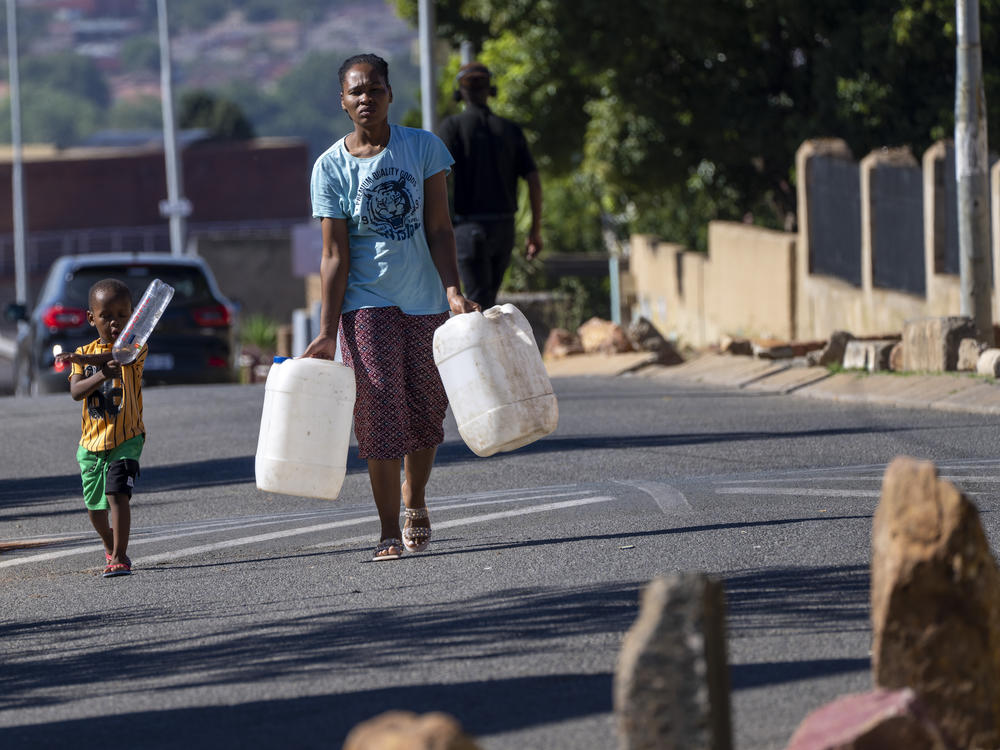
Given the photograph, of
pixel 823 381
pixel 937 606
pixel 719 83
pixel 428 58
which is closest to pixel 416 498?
pixel 937 606

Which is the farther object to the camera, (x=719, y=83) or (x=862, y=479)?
(x=719, y=83)

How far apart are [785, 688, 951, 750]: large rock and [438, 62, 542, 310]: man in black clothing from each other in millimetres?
6641

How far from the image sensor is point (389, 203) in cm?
679

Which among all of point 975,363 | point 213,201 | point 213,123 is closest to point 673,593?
point 975,363

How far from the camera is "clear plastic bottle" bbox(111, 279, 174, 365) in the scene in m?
7.04

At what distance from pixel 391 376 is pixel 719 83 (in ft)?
55.6

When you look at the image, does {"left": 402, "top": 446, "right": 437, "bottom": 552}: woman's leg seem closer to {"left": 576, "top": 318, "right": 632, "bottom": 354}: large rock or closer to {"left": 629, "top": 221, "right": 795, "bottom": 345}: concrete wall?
{"left": 576, "top": 318, "right": 632, "bottom": 354}: large rock

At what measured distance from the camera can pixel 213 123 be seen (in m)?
111

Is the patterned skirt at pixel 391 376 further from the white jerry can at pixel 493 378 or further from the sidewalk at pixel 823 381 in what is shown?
the sidewalk at pixel 823 381

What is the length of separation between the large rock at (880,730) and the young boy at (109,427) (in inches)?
152

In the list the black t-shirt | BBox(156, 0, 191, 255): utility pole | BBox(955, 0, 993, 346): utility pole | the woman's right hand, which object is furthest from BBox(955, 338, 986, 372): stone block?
BBox(156, 0, 191, 255): utility pole

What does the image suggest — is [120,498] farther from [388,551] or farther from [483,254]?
[483,254]

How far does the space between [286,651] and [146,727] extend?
77 cm

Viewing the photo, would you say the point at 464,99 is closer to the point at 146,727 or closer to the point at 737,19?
the point at 146,727
